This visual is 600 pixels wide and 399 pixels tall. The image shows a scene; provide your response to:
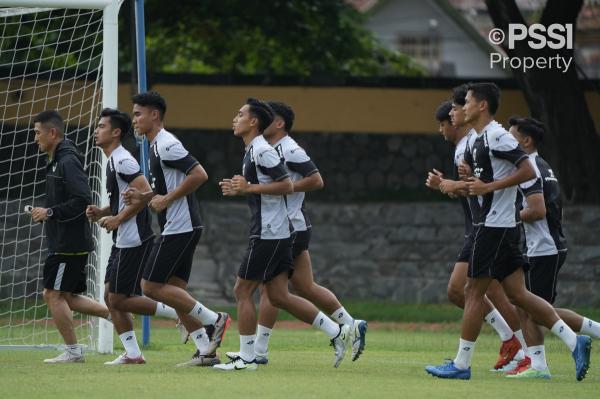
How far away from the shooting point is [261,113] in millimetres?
10891

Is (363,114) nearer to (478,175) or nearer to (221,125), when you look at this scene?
(221,125)

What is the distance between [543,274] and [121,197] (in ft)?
12.2

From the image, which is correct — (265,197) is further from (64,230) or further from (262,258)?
(64,230)

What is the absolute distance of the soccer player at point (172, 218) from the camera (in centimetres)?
1066

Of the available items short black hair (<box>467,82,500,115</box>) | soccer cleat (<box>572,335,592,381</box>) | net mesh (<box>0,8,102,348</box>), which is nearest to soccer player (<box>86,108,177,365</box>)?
net mesh (<box>0,8,102,348</box>)

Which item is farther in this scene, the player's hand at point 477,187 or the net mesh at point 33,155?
the net mesh at point 33,155

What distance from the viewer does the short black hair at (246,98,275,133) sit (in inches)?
428

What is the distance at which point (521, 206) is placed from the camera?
11312mm

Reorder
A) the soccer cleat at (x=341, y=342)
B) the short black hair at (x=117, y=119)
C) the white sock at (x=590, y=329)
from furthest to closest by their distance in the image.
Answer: the white sock at (x=590, y=329)
the soccer cleat at (x=341, y=342)
the short black hair at (x=117, y=119)

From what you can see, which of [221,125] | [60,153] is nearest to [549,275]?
[60,153]

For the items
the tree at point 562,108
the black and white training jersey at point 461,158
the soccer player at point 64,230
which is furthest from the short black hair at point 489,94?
the tree at point 562,108

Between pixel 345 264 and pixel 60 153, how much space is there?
472 inches

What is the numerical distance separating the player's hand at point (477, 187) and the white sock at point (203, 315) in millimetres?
2473

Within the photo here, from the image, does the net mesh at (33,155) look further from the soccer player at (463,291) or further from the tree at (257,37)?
the tree at (257,37)
